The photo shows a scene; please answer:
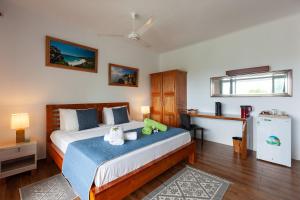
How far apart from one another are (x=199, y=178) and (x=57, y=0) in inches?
149

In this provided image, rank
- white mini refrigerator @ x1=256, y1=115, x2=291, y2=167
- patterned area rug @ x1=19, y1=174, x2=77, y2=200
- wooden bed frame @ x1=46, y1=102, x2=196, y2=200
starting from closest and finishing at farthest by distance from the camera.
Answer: wooden bed frame @ x1=46, y1=102, x2=196, y2=200
patterned area rug @ x1=19, y1=174, x2=77, y2=200
white mini refrigerator @ x1=256, y1=115, x2=291, y2=167

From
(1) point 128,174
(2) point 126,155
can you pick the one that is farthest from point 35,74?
(1) point 128,174

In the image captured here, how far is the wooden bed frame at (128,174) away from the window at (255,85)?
6.48ft

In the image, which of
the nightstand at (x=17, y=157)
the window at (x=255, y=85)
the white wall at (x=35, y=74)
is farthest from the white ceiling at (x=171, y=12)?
the nightstand at (x=17, y=157)

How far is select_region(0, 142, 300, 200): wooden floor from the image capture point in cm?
192

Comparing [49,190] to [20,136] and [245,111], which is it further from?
[245,111]

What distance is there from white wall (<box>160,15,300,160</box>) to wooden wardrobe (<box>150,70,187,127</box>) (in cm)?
34

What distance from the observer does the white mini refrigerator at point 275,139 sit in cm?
265

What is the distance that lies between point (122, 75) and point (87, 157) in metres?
2.97

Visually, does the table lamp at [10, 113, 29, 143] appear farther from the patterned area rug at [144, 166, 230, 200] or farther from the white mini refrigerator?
the white mini refrigerator

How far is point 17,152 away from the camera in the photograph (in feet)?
7.50

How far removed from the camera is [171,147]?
2391 mm

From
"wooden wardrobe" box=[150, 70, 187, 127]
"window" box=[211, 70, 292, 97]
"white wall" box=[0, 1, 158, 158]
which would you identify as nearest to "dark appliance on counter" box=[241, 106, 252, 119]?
"window" box=[211, 70, 292, 97]

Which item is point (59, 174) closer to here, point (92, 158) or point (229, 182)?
point (92, 158)
